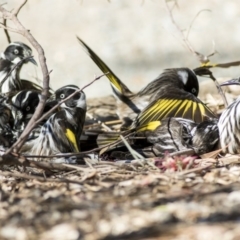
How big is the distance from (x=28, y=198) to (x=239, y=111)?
5.00 feet

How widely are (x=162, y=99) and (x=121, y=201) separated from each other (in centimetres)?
222

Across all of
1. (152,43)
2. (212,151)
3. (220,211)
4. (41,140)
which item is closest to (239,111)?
(212,151)

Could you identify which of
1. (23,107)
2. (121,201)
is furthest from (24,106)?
(121,201)

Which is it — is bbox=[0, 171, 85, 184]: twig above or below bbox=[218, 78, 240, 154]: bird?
above

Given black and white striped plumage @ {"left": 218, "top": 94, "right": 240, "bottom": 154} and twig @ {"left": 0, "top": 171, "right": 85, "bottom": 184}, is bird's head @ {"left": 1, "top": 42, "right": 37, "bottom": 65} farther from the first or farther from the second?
twig @ {"left": 0, "top": 171, "right": 85, "bottom": 184}

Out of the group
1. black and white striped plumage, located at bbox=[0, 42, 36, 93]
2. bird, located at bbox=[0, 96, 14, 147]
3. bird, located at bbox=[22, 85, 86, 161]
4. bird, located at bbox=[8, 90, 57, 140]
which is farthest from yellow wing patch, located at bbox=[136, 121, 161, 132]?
black and white striped plumage, located at bbox=[0, 42, 36, 93]

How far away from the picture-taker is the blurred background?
8523 mm

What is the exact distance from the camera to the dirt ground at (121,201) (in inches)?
129

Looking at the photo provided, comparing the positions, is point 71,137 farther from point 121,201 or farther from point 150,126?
point 121,201

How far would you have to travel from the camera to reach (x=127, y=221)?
3.32 m

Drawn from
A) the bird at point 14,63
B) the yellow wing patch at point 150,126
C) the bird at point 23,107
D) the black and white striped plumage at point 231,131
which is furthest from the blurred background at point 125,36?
the black and white striped plumage at point 231,131

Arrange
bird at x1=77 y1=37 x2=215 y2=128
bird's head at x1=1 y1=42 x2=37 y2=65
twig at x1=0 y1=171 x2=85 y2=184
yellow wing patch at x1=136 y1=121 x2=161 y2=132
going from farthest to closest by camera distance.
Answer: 1. bird's head at x1=1 y1=42 x2=37 y2=65
2. bird at x1=77 y1=37 x2=215 y2=128
3. yellow wing patch at x1=136 y1=121 x2=161 y2=132
4. twig at x1=0 y1=171 x2=85 y2=184

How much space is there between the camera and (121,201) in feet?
11.6

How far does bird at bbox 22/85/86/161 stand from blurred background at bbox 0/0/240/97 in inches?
115
